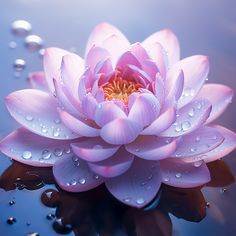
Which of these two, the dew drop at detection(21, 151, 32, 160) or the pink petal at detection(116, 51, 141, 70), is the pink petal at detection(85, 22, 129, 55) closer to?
the pink petal at detection(116, 51, 141, 70)

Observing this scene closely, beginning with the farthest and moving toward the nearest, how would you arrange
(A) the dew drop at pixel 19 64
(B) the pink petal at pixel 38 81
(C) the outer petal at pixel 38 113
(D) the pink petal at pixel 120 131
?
(A) the dew drop at pixel 19 64 < (B) the pink petal at pixel 38 81 < (C) the outer petal at pixel 38 113 < (D) the pink petal at pixel 120 131

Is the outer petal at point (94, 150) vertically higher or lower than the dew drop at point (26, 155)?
higher

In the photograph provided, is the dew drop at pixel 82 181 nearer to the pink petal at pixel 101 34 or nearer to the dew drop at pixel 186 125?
the dew drop at pixel 186 125

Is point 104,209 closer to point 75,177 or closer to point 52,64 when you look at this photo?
point 75,177

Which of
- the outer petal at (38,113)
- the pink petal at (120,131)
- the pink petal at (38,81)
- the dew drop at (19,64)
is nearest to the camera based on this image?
the pink petal at (120,131)

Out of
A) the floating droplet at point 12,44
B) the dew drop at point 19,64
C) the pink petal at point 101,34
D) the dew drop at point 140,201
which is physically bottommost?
the dew drop at point 19,64

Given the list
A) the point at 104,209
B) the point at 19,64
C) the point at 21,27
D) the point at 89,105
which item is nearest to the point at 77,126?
the point at 89,105

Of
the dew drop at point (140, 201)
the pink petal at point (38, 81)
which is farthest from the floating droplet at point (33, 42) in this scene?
the dew drop at point (140, 201)
